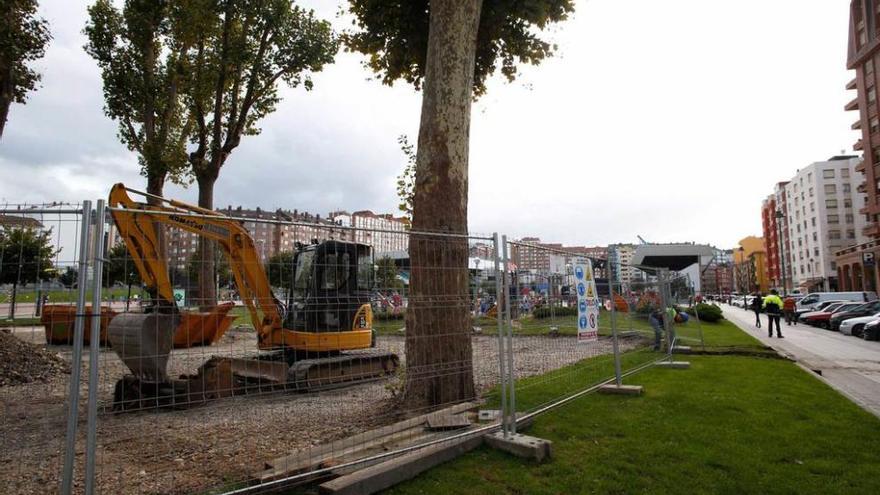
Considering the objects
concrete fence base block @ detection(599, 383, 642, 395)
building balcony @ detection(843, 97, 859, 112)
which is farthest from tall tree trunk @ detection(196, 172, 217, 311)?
building balcony @ detection(843, 97, 859, 112)

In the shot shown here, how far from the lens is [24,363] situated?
10.4 meters

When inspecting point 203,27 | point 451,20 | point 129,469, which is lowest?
point 129,469

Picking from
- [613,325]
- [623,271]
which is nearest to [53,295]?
[613,325]

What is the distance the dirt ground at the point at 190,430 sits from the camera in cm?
470

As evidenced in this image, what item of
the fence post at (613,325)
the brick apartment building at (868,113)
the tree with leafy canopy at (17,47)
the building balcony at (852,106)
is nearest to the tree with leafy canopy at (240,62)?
the tree with leafy canopy at (17,47)

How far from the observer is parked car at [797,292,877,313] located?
33875mm

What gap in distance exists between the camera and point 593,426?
5.97m

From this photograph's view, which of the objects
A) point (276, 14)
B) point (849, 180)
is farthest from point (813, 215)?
point (276, 14)

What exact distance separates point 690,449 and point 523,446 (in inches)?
66.9

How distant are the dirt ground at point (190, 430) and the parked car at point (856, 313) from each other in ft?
79.2

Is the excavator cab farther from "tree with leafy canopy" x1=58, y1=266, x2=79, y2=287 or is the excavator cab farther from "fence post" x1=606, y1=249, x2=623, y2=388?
"fence post" x1=606, y1=249, x2=623, y2=388

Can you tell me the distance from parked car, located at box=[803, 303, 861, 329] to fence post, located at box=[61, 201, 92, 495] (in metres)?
32.7

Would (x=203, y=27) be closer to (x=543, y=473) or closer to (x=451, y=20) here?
(x=451, y=20)

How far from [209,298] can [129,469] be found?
6.80ft
